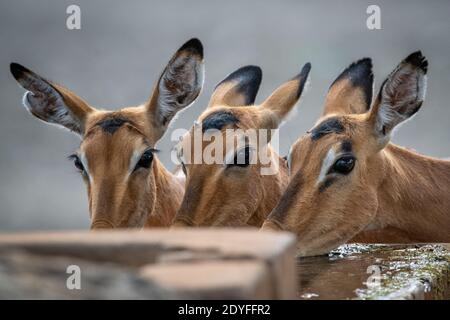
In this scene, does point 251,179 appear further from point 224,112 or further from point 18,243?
point 18,243

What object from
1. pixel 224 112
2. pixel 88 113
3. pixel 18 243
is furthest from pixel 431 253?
pixel 18 243

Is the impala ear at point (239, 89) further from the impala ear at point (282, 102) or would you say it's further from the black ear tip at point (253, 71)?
the impala ear at point (282, 102)

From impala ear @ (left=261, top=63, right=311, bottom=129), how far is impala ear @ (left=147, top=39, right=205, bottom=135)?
69cm

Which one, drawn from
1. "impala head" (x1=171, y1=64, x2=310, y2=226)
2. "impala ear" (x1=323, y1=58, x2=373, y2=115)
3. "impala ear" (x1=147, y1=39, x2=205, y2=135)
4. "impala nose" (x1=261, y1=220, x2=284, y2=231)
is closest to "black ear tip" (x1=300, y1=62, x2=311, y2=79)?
"impala head" (x1=171, y1=64, x2=310, y2=226)

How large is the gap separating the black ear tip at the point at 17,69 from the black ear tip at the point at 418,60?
3463 millimetres

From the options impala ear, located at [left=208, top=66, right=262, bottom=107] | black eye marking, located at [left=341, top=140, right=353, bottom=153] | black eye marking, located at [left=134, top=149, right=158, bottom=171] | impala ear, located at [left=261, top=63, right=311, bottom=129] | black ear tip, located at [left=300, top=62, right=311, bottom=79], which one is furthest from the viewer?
impala ear, located at [left=208, top=66, right=262, bottom=107]

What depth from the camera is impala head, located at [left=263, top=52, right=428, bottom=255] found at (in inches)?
241

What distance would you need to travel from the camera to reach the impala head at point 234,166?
6.54 meters

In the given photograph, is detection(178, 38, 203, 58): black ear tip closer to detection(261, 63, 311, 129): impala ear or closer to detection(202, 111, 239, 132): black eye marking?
detection(202, 111, 239, 132): black eye marking

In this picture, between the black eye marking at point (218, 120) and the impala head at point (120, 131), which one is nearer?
the impala head at point (120, 131)

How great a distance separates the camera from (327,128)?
6.54 metres

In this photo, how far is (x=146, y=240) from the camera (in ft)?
8.27

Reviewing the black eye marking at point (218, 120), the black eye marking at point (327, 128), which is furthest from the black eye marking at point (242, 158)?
the black eye marking at point (327, 128)

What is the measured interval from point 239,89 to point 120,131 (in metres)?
1.96
